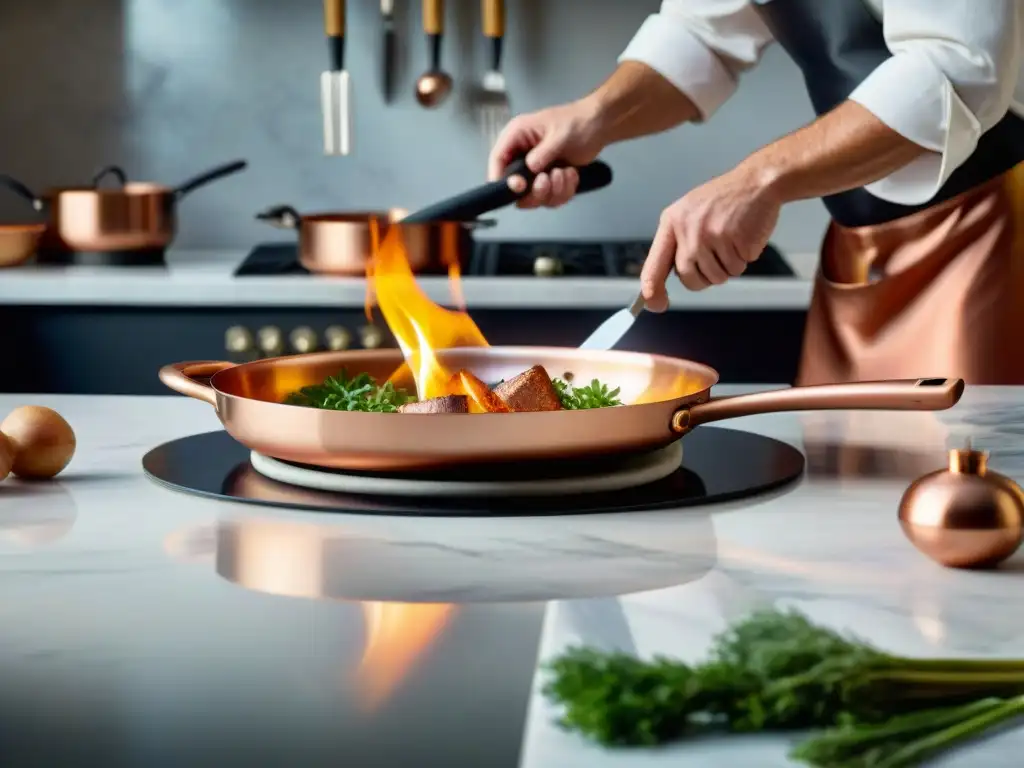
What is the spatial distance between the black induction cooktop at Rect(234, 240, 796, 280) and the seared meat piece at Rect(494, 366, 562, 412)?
4.68 ft

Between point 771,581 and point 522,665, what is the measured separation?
17 cm

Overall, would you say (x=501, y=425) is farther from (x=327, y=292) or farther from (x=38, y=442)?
(x=327, y=292)

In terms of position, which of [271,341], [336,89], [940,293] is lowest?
[271,341]

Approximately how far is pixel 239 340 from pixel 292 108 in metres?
0.81

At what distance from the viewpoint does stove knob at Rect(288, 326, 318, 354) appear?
7.73ft

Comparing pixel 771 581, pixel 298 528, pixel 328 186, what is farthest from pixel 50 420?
pixel 328 186

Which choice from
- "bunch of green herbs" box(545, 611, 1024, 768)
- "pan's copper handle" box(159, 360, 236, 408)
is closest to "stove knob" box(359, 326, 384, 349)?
"pan's copper handle" box(159, 360, 236, 408)

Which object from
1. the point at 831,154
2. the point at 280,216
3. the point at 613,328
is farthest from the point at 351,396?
the point at 280,216

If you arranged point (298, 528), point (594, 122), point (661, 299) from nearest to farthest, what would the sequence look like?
point (298, 528), point (661, 299), point (594, 122)

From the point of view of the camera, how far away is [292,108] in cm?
301

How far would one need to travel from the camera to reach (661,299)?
131 cm

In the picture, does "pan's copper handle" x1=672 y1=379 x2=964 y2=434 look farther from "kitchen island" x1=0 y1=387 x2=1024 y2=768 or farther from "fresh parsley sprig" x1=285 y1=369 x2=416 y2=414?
"fresh parsley sprig" x1=285 y1=369 x2=416 y2=414

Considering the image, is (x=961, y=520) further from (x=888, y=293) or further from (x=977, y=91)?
(x=888, y=293)

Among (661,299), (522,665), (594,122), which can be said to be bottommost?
(522,665)
